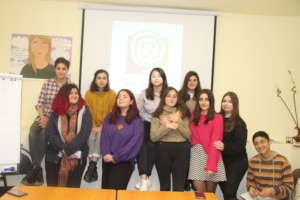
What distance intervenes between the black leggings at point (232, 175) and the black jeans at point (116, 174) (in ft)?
3.23

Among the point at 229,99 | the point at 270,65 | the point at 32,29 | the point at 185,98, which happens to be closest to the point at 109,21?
the point at 32,29

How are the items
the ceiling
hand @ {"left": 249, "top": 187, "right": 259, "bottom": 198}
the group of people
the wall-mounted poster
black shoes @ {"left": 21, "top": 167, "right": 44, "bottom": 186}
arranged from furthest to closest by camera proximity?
the wall-mounted poster < the ceiling < black shoes @ {"left": 21, "top": 167, "right": 44, "bottom": 186} < the group of people < hand @ {"left": 249, "top": 187, "right": 259, "bottom": 198}

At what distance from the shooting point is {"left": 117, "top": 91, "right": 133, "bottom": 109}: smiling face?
10.5 feet

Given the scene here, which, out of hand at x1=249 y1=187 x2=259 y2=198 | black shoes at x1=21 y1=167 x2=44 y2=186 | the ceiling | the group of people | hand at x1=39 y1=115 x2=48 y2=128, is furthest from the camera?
the ceiling

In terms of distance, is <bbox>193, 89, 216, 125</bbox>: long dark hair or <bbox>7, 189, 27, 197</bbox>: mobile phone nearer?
<bbox>7, 189, 27, 197</bbox>: mobile phone

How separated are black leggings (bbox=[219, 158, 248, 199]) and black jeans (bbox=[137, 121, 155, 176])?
0.77 meters

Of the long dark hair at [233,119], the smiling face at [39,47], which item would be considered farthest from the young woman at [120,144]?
the smiling face at [39,47]

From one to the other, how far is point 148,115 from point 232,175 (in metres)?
1.06

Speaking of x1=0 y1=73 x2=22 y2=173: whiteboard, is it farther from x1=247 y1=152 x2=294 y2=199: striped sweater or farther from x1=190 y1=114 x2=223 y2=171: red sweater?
x1=247 y1=152 x2=294 y2=199: striped sweater

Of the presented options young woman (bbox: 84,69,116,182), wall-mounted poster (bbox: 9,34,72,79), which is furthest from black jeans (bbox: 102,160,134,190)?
wall-mounted poster (bbox: 9,34,72,79)

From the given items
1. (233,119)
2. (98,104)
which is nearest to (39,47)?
(98,104)

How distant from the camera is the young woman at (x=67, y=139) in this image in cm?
323

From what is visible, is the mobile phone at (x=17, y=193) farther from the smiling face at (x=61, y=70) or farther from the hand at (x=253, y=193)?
the smiling face at (x=61, y=70)

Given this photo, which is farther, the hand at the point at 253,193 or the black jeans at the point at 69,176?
the black jeans at the point at 69,176
